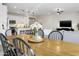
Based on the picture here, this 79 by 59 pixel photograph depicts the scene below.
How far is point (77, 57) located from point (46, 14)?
3.73 metres

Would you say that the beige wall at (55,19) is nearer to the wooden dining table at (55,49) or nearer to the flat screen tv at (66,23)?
the flat screen tv at (66,23)

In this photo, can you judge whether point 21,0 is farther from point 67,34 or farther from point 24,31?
point 24,31

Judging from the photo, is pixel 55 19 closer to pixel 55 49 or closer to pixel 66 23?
pixel 66 23

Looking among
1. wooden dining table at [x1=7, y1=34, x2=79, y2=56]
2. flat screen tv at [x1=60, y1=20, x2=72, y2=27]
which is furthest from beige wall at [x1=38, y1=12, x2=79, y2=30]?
wooden dining table at [x1=7, y1=34, x2=79, y2=56]

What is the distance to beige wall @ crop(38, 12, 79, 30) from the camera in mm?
3436

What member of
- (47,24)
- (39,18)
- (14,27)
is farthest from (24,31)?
(47,24)

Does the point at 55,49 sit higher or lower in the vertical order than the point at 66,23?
lower

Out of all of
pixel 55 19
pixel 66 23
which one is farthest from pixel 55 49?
pixel 55 19

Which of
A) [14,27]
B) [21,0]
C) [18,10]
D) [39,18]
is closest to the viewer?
[21,0]

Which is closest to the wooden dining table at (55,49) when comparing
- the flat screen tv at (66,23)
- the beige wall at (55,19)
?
the flat screen tv at (66,23)

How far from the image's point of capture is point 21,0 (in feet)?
4.54

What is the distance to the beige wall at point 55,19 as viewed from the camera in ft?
11.3

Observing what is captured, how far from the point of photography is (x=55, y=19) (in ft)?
13.4

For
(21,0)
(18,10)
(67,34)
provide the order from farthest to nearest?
(18,10)
(67,34)
(21,0)
